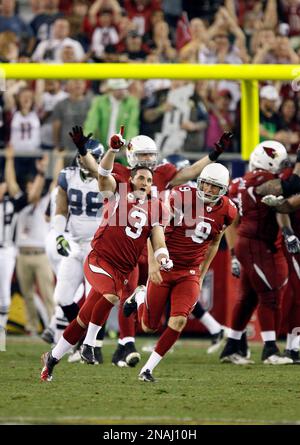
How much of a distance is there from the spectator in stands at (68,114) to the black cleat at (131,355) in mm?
3713

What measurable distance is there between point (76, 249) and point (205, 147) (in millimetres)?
3170

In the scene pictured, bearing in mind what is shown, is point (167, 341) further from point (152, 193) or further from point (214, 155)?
point (214, 155)

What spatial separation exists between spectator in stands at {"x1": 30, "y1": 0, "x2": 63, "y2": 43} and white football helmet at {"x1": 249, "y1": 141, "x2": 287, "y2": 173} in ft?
15.2

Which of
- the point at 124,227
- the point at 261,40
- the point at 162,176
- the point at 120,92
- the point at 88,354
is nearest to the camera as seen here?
the point at 88,354

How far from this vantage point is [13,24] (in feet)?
42.7

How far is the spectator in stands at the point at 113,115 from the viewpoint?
11.6 m

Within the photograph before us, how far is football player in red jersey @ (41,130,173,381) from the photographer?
24.0 feet

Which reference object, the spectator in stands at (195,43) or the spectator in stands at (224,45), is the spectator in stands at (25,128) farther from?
the spectator in stands at (224,45)

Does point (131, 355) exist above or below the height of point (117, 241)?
below

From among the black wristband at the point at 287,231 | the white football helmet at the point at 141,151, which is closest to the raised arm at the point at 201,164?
the white football helmet at the point at 141,151

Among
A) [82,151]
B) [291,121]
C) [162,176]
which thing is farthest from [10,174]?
[82,151]

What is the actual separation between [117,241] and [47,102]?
5112 millimetres

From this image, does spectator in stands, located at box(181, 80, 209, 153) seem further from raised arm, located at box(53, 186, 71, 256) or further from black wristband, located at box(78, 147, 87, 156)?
black wristband, located at box(78, 147, 87, 156)
